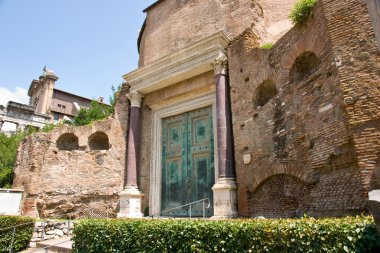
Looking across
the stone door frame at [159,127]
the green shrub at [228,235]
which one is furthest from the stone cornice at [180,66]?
the green shrub at [228,235]

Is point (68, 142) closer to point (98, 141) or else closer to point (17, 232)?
point (98, 141)

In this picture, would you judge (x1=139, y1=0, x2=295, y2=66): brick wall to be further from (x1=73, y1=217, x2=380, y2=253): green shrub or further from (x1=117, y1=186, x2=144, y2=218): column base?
(x1=73, y1=217, x2=380, y2=253): green shrub

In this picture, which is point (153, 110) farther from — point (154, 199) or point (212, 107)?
point (154, 199)

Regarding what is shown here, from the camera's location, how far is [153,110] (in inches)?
476

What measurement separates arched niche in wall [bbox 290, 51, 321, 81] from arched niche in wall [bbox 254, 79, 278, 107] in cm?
101

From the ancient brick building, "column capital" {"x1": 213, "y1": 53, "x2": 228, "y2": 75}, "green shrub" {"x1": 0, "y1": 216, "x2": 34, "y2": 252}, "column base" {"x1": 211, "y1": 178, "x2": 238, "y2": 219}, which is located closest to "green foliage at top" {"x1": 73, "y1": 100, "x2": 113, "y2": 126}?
the ancient brick building

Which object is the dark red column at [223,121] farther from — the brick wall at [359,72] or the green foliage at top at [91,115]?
the green foliage at top at [91,115]

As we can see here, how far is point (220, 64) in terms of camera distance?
9461 mm

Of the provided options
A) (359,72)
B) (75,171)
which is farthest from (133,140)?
(359,72)

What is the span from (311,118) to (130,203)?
6.85 metres

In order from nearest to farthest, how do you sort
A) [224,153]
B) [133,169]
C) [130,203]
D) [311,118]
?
[311,118] < [224,153] < [130,203] < [133,169]

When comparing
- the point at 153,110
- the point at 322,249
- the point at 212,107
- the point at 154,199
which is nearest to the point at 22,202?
the point at 154,199

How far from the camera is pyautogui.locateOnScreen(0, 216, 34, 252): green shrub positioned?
8.94m

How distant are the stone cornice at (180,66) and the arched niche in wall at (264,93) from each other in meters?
2.14
